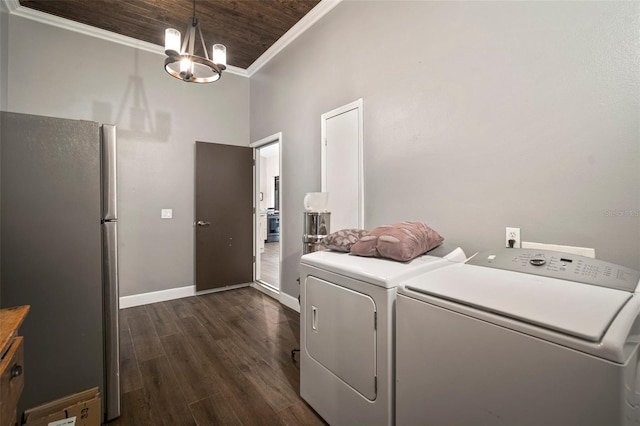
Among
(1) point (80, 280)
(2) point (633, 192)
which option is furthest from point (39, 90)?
(2) point (633, 192)

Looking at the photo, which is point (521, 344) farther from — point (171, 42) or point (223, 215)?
point (223, 215)

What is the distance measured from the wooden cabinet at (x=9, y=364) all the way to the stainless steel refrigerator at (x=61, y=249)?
465mm

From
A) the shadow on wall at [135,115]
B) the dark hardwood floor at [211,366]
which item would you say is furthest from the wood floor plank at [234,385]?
the shadow on wall at [135,115]

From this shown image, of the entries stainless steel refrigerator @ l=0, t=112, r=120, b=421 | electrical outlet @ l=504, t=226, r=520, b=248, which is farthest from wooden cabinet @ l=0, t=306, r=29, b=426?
electrical outlet @ l=504, t=226, r=520, b=248

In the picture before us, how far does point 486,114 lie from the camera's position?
1.63 meters

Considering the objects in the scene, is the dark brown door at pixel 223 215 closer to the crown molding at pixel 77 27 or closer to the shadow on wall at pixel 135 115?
the shadow on wall at pixel 135 115

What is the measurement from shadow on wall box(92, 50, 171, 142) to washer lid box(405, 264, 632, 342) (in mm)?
3731

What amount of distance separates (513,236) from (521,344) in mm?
886

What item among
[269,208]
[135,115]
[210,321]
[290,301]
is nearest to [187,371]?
[210,321]

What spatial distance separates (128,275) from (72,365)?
7.17 feet

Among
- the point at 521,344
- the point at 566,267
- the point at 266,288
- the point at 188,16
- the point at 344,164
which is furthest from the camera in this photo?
the point at 266,288

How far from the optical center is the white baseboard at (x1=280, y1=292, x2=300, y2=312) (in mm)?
3240

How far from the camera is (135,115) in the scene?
345 centimetres

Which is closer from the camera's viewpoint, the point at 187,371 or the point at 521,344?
the point at 521,344
